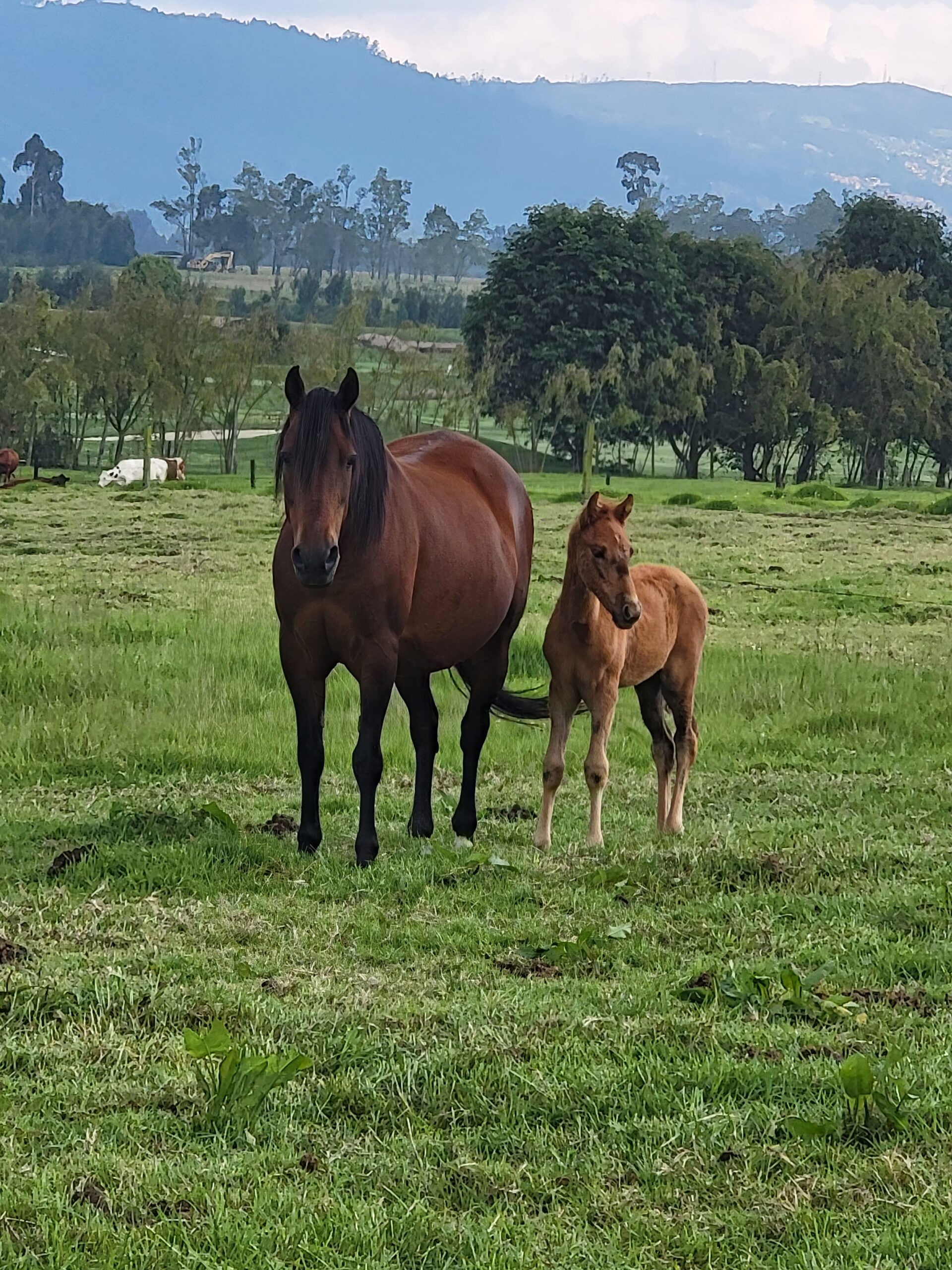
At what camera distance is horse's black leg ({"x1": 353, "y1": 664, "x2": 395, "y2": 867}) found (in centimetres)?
652

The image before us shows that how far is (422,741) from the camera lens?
7566 millimetres

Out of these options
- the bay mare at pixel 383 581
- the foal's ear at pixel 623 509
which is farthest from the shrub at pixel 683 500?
the foal's ear at pixel 623 509

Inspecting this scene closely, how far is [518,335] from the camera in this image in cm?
4816

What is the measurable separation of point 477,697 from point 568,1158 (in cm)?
479

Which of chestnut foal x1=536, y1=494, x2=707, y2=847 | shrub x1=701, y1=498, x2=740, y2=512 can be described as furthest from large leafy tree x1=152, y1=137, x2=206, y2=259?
chestnut foal x1=536, y1=494, x2=707, y2=847

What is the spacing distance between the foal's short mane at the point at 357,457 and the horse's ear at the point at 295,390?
52 mm

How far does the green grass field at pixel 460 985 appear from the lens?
300 cm

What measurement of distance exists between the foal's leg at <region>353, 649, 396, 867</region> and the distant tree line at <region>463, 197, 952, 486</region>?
1519 inches

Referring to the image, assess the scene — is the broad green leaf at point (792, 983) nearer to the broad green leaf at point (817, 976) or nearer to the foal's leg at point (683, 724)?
the broad green leaf at point (817, 976)

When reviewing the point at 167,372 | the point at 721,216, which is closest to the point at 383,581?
the point at 167,372

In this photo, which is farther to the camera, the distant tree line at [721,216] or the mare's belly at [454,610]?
the distant tree line at [721,216]

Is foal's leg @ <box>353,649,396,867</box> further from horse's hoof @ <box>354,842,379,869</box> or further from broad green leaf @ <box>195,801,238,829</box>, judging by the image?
broad green leaf @ <box>195,801,238,829</box>

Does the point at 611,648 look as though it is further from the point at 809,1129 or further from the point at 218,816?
the point at 809,1129

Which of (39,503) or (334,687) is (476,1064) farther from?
(39,503)
